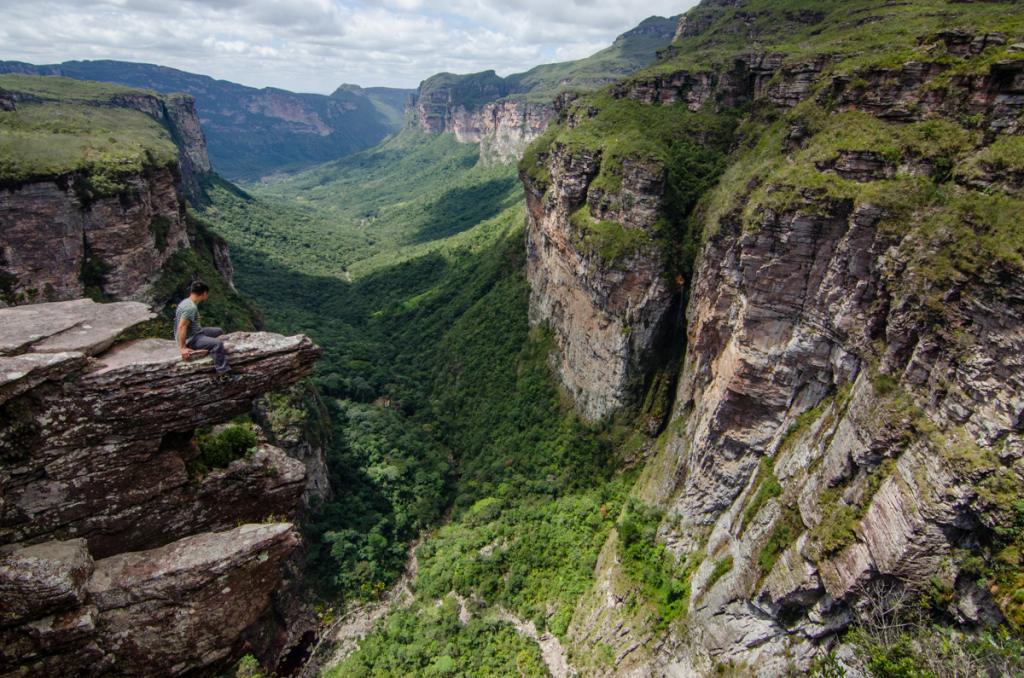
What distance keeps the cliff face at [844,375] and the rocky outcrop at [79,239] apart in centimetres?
3639

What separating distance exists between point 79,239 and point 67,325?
2622cm

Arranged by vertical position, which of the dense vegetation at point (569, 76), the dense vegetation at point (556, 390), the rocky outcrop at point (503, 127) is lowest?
the dense vegetation at point (556, 390)

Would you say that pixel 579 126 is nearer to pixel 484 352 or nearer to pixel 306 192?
pixel 484 352

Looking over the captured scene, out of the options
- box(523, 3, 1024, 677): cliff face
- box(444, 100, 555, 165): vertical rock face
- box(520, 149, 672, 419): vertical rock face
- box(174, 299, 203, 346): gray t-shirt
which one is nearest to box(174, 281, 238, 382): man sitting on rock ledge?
box(174, 299, 203, 346): gray t-shirt

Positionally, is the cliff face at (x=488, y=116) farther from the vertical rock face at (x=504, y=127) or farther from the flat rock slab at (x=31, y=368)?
the flat rock slab at (x=31, y=368)

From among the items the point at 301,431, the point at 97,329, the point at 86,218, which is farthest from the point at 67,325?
the point at 86,218

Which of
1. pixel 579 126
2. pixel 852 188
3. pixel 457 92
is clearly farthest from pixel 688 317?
pixel 457 92

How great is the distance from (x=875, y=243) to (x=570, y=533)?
24.5m

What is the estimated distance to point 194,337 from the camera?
11195mm

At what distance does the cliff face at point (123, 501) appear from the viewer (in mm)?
9594

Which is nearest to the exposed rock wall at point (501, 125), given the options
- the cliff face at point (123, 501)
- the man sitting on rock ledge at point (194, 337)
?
the man sitting on rock ledge at point (194, 337)

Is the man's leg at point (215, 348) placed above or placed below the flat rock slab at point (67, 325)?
below

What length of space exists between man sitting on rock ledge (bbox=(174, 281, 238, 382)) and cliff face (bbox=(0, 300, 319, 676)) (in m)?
0.26

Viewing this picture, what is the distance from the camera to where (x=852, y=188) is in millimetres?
18891
